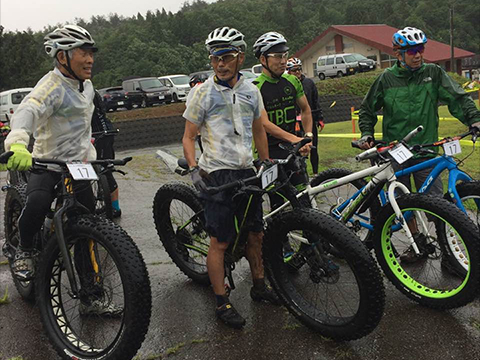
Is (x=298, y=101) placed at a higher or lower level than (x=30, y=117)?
lower

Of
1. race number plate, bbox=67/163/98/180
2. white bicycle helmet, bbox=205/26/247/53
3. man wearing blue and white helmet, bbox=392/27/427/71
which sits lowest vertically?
race number plate, bbox=67/163/98/180

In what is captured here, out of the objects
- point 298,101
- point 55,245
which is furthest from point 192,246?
point 298,101

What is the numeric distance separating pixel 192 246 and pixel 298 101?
5.78ft

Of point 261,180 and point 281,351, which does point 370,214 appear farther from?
point 281,351

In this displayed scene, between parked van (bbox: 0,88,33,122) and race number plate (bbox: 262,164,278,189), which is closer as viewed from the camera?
race number plate (bbox: 262,164,278,189)

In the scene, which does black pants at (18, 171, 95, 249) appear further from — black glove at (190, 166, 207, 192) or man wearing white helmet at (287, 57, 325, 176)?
man wearing white helmet at (287, 57, 325, 176)

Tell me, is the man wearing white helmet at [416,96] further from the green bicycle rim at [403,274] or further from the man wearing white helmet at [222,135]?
the man wearing white helmet at [222,135]

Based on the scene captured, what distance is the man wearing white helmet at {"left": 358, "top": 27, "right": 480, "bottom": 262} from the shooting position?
4.21 metres

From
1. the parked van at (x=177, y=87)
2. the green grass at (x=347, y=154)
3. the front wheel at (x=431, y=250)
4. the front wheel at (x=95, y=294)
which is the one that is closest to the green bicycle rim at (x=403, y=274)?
the front wheel at (x=431, y=250)

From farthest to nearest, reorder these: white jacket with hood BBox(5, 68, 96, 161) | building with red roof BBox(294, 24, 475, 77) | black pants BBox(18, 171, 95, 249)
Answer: building with red roof BBox(294, 24, 475, 77), black pants BBox(18, 171, 95, 249), white jacket with hood BBox(5, 68, 96, 161)

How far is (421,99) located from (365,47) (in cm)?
5094

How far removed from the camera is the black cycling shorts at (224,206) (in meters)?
3.41

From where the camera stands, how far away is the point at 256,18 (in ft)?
300

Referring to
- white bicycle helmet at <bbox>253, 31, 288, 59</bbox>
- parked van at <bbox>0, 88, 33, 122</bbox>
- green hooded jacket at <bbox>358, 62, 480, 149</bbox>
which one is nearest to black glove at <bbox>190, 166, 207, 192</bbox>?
white bicycle helmet at <bbox>253, 31, 288, 59</bbox>
